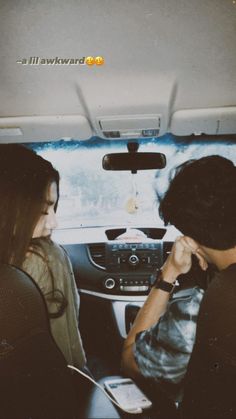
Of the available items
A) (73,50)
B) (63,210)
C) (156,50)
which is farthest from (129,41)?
(63,210)

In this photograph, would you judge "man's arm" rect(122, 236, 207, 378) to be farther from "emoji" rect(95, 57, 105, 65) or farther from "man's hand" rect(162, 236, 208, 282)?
"emoji" rect(95, 57, 105, 65)

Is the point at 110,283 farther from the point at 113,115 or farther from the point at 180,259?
the point at 113,115

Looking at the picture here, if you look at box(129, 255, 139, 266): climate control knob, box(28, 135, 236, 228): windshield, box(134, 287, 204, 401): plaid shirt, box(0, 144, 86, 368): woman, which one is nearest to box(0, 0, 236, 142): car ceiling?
box(28, 135, 236, 228): windshield

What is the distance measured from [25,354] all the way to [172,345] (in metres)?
0.55

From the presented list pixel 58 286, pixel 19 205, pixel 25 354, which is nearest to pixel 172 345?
pixel 25 354

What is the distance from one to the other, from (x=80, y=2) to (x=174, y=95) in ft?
2.25

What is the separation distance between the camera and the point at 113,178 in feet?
8.34

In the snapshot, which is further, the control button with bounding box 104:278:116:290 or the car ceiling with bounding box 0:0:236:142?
the control button with bounding box 104:278:116:290

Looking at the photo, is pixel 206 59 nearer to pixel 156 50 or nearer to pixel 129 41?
pixel 156 50

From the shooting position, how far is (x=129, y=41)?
1.52 metres

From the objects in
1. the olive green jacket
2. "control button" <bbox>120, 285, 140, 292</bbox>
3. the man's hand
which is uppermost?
the man's hand

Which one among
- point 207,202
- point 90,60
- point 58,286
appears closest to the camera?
point 207,202

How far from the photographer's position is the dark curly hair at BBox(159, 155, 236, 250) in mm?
1371

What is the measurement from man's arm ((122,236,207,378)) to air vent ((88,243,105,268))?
34.6 inches
